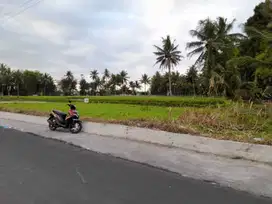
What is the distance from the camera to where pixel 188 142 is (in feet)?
22.8

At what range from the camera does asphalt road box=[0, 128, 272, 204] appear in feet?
12.2

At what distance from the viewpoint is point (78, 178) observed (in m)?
4.61

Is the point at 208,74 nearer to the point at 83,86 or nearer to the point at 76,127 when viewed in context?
the point at 76,127

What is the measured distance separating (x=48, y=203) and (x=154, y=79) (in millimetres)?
70478

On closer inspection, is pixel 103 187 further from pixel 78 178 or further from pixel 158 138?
pixel 158 138

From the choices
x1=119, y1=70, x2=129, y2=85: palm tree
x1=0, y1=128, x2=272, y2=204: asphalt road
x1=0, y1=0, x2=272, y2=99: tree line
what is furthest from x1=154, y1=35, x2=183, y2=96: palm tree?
x1=0, y1=128, x2=272, y2=204: asphalt road

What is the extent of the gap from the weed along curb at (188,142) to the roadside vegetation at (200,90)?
375 millimetres

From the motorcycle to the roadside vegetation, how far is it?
3.10ft

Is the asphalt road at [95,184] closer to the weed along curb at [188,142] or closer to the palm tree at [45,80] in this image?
the weed along curb at [188,142]

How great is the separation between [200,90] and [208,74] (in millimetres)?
2637

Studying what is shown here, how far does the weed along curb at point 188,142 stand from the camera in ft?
19.1

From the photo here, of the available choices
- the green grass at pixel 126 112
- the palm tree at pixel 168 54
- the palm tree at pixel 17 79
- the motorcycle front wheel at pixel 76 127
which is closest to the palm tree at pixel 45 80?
the palm tree at pixel 17 79

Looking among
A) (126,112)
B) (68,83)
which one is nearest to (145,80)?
(68,83)

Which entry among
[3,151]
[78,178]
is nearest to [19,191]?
[78,178]
